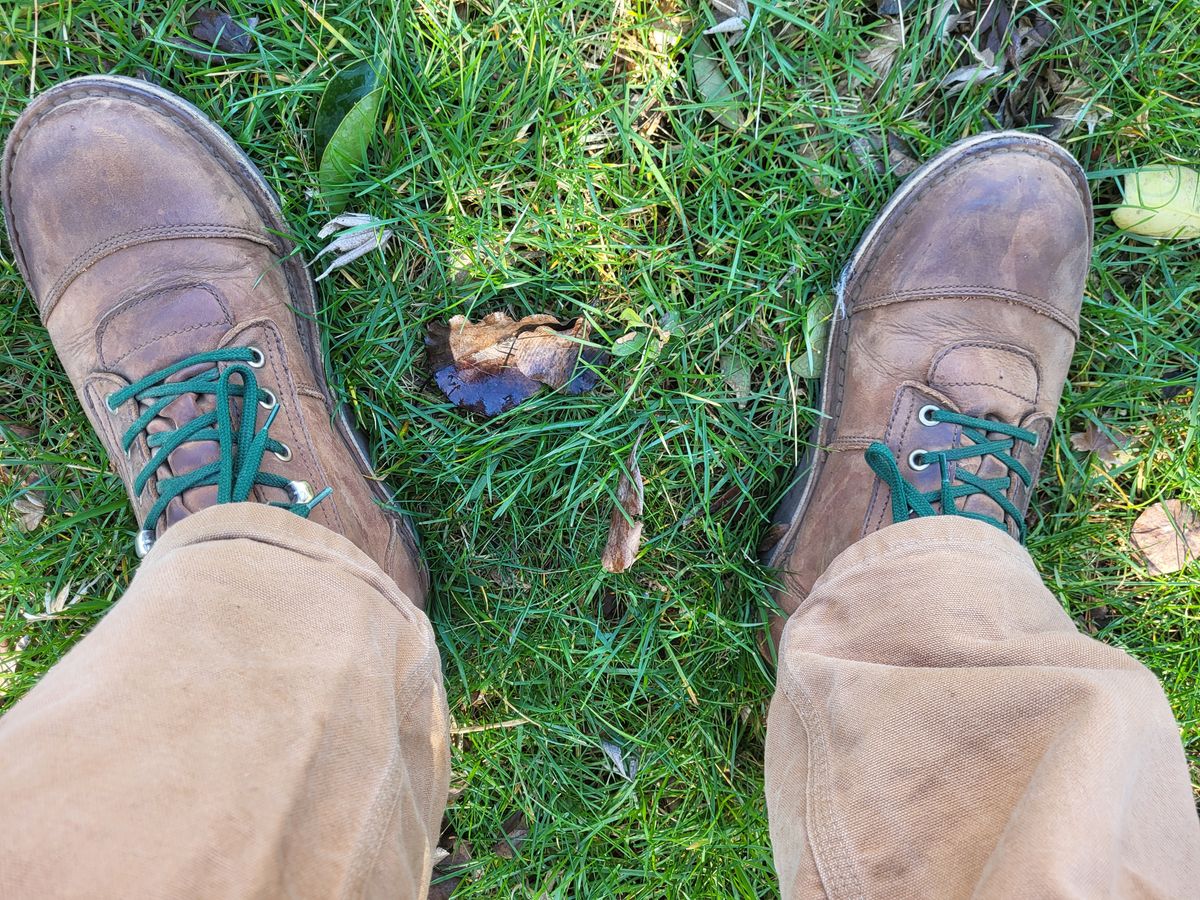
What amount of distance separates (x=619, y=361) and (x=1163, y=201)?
1389mm

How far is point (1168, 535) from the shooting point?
1989 millimetres

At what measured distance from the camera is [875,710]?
48.1 inches

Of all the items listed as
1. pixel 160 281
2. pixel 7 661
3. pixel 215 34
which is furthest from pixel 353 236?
pixel 7 661

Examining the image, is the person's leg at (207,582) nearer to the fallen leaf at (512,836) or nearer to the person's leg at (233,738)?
the person's leg at (233,738)

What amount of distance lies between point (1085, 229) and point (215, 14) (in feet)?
7.09

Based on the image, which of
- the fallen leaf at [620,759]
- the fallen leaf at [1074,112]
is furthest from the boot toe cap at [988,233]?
the fallen leaf at [620,759]

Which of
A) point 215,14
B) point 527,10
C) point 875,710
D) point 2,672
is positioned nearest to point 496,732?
point 875,710

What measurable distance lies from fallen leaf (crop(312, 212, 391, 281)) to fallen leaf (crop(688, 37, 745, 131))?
0.82m

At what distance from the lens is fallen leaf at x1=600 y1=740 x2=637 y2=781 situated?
6.48 ft

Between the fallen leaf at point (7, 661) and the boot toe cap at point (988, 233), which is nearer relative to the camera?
the boot toe cap at point (988, 233)

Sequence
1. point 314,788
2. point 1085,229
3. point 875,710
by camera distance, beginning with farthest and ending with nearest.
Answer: point 1085,229
point 875,710
point 314,788

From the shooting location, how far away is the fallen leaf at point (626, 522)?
6.18 ft

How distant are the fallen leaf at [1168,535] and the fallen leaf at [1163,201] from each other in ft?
2.30

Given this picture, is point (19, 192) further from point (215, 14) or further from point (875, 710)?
point (875, 710)
